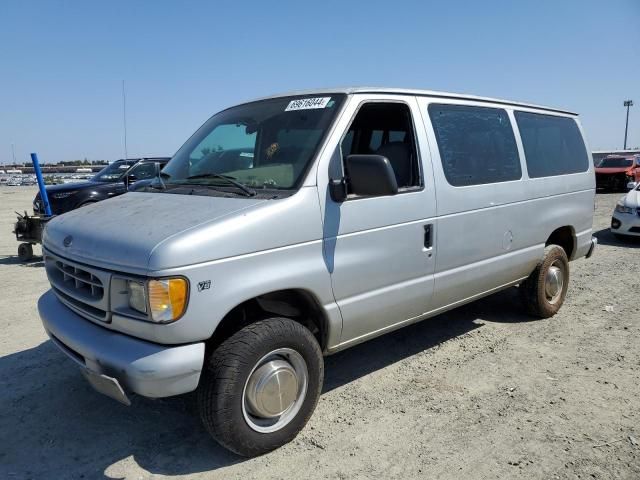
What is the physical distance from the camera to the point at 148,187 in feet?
12.9

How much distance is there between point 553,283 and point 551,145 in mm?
1504

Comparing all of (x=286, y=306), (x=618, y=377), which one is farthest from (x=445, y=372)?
(x=286, y=306)

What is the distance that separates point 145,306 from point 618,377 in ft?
12.2

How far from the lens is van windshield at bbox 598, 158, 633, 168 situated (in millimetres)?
20984

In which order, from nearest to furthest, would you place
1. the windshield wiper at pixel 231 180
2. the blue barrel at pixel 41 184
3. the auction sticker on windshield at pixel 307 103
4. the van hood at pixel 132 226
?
the van hood at pixel 132 226, the windshield wiper at pixel 231 180, the auction sticker on windshield at pixel 307 103, the blue barrel at pixel 41 184

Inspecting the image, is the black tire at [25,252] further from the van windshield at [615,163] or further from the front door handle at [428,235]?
the van windshield at [615,163]

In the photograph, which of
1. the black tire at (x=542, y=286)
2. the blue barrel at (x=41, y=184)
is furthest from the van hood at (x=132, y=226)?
the blue barrel at (x=41, y=184)

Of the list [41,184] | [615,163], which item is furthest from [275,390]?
[615,163]

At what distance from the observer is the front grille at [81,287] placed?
9.05 feet

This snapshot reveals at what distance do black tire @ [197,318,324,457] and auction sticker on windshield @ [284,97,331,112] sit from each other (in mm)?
1515

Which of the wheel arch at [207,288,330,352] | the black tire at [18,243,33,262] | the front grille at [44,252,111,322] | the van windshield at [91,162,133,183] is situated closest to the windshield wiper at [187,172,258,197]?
the wheel arch at [207,288,330,352]

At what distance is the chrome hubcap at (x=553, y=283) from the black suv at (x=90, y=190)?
678 centimetres

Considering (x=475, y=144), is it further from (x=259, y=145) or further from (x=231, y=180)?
(x=231, y=180)

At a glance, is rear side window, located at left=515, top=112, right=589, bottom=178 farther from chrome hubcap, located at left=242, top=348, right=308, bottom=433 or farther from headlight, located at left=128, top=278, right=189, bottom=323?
headlight, located at left=128, top=278, right=189, bottom=323
